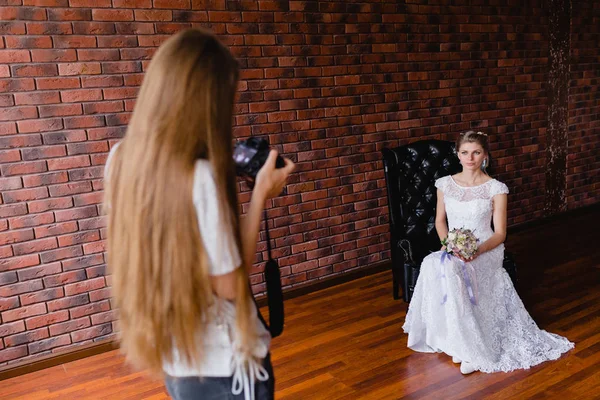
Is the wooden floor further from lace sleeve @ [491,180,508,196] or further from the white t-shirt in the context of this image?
the white t-shirt

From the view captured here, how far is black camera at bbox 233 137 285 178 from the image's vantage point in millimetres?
1349

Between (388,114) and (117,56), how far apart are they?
7.21 ft

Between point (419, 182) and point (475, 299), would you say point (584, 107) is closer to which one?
point (419, 182)

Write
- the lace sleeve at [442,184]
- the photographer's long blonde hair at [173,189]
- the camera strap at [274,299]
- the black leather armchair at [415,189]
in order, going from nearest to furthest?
the photographer's long blonde hair at [173,189], the camera strap at [274,299], the lace sleeve at [442,184], the black leather armchair at [415,189]

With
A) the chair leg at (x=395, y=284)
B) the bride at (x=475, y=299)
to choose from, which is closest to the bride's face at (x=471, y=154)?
the bride at (x=475, y=299)

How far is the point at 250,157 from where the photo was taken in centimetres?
135

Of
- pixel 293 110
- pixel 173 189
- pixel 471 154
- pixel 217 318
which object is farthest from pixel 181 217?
pixel 293 110

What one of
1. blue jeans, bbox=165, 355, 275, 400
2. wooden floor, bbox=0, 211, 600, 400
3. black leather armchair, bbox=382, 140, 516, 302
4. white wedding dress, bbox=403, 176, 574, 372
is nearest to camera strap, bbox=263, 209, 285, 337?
blue jeans, bbox=165, 355, 275, 400

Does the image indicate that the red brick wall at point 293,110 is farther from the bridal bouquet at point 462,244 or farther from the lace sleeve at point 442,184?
the bridal bouquet at point 462,244

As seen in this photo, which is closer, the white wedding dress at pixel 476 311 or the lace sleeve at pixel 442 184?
the white wedding dress at pixel 476 311

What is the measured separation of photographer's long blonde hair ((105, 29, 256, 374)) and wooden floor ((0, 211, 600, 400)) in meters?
1.86

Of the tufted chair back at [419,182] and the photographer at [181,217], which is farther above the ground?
the photographer at [181,217]

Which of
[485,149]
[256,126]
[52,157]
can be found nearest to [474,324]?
[485,149]

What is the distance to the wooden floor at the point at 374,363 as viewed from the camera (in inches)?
111
